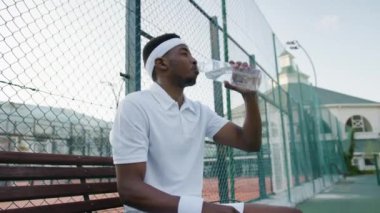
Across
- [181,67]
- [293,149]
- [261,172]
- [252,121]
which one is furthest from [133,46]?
[293,149]

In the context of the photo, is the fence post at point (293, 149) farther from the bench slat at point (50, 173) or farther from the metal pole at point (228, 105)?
the bench slat at point (50, 173)

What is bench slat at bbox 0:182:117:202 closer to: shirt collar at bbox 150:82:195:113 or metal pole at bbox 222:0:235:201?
shirt collar at bbox 150:82:195:113

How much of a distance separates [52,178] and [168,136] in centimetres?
62

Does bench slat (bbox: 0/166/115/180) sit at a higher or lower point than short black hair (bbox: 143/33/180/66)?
lower

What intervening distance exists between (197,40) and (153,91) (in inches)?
82.1

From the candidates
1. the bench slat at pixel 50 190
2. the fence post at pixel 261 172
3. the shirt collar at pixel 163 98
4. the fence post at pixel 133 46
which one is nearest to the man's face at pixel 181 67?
the shirt collar at pixel 163 98

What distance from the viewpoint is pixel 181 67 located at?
76.4 inches

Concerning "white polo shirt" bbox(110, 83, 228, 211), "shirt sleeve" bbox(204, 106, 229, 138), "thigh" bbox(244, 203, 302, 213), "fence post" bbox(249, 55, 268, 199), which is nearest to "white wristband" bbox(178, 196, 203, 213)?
"white polo shirt" bbox(110, 83, 228, 211)

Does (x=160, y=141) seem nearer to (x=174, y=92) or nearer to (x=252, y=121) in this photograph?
(x=174, y=92)

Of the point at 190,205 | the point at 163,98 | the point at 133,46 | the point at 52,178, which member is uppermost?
the point at 133,46

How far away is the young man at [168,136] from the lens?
1396 mm

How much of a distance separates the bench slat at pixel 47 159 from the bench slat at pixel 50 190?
12cm

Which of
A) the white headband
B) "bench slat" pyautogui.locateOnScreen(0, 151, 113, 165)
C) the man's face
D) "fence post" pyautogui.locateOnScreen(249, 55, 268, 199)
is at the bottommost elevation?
"fence post" pyautogui.locateOnScreen(249, 55, 268, 199)

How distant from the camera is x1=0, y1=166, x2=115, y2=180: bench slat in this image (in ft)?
5.06
